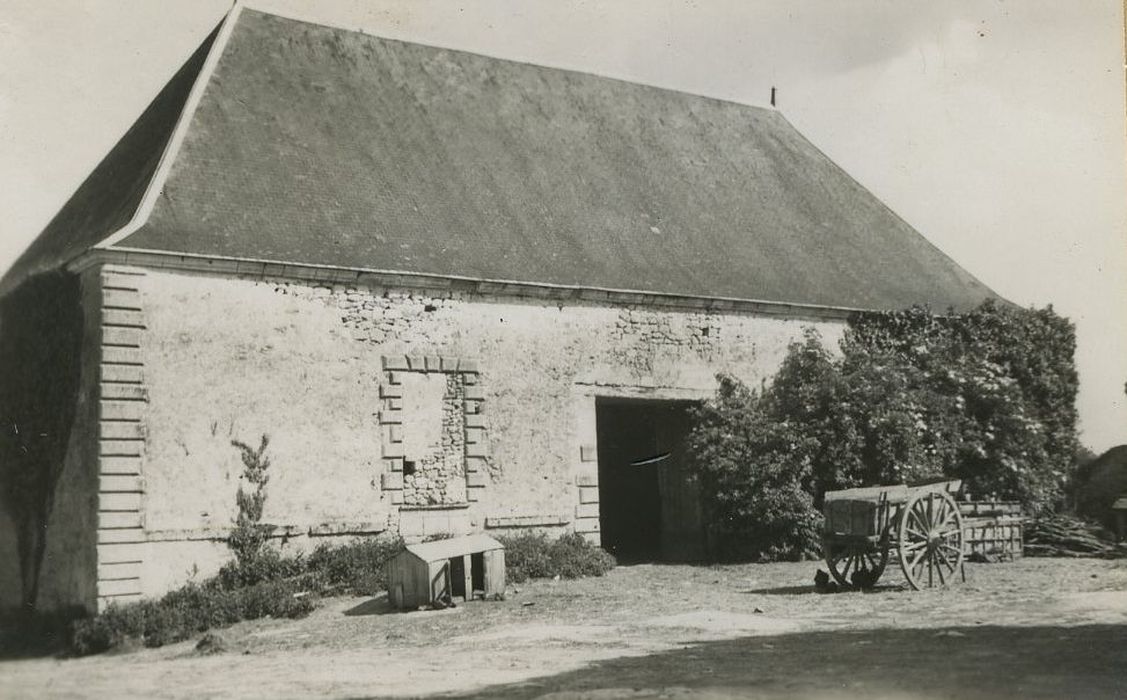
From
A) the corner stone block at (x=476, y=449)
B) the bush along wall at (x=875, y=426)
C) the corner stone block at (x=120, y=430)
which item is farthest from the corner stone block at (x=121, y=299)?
the bush along wall at (x=875, y=426)

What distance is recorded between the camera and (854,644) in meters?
8.70

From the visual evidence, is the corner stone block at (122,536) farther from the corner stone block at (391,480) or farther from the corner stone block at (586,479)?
the corner stone block at (586,479)

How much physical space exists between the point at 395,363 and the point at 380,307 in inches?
29.5

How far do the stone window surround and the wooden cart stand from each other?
4.63 m

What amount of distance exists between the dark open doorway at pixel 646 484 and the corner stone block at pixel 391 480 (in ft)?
12.3

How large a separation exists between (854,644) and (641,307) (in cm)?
849

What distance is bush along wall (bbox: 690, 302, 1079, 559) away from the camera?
16203mm

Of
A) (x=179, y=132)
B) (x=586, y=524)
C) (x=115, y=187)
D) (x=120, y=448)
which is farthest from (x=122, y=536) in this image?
(x=586, y=524)

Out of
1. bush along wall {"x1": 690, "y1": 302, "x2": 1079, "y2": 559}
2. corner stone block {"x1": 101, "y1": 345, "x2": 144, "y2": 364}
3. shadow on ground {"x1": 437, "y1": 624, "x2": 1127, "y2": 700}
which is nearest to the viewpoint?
shadow on ground {"x1": 437, "y1": 624, "x2": 1127, "y2": 700}

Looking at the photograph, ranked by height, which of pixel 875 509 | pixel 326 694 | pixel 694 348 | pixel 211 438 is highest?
pixel 694 348

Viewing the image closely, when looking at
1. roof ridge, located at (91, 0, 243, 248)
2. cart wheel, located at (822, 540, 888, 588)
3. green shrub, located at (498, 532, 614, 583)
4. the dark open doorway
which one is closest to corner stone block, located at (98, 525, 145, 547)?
roof ridge, located at (91, 0, 243, 248)

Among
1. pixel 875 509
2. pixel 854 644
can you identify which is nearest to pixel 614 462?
pixel 875 509

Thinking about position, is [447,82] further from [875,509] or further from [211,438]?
[875,509]

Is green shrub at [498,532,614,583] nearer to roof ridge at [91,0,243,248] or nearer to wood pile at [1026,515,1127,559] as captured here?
roof ridge at [91,0,243,248]
